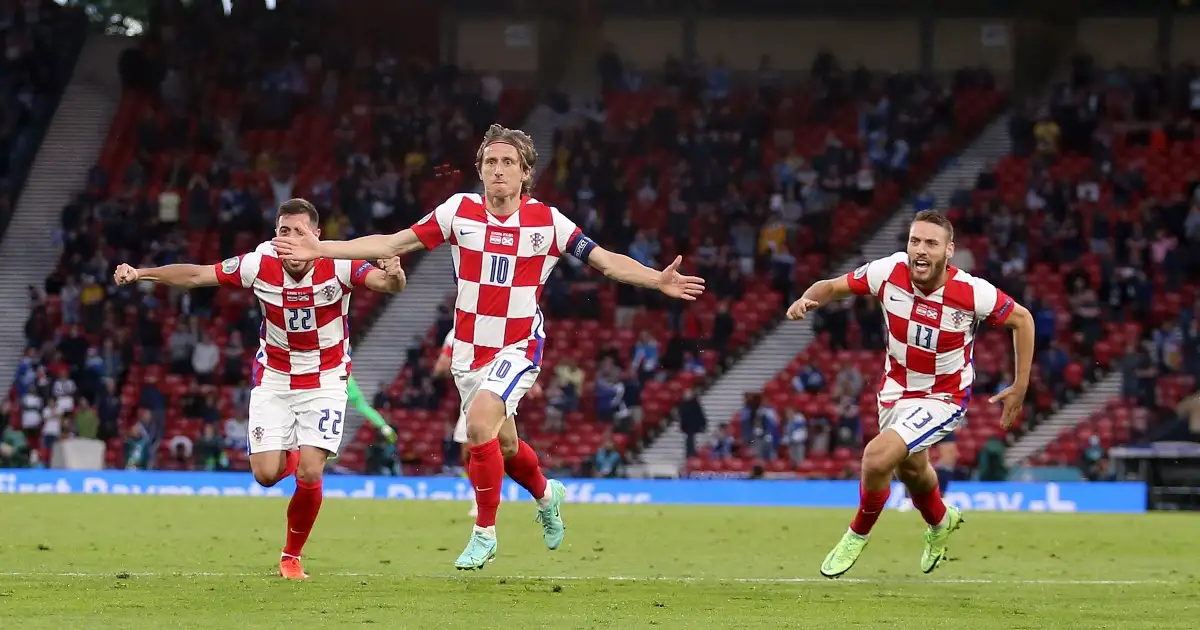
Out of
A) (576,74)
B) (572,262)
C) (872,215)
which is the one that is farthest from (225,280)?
(576,74)

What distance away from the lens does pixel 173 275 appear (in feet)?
38.1

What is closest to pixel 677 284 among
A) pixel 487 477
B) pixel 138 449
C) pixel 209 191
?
pixel 487 477

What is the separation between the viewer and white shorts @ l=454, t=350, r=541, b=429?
11344 mm

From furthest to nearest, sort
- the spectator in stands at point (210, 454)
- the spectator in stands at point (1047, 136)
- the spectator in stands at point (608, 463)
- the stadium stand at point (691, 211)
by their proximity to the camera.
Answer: the spectator in stands at point (1047, 136)
the stadium stand at point (691, 211)
the spectator in stands at point (210, 454)
the spectator in stands at point (608, 463)

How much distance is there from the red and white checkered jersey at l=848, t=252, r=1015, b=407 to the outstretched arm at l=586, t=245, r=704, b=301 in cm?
185

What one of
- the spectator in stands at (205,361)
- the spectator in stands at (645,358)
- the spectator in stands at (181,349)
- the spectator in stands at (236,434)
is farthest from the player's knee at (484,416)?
the spectator in stands at (181,349)

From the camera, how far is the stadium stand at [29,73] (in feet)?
122

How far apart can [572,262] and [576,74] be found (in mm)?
7290

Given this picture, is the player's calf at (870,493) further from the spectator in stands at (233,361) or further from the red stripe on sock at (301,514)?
the spectator in stands at (233,361)

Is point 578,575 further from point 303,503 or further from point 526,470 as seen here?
point 303,503

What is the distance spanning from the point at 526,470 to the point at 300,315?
1.89 m

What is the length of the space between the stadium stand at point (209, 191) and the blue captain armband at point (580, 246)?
63.9ft

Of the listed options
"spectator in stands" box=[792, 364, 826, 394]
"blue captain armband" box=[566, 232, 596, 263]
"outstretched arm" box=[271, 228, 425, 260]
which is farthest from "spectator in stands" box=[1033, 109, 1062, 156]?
"outstretched arm" box=[271, 228, 425, 260]

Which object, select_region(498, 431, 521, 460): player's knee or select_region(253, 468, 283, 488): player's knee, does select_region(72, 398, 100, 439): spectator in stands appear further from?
select_region(498, 431, 521, 460): player's knee
